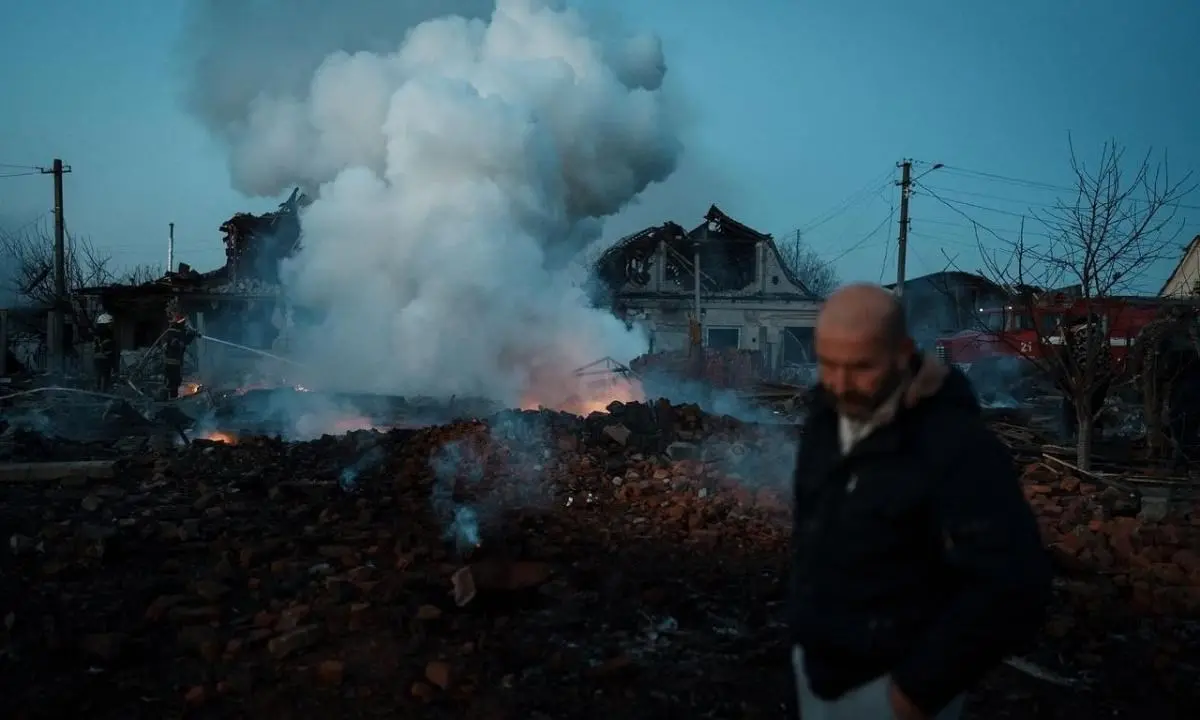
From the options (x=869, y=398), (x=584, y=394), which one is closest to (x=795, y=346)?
(x=584, y=394)

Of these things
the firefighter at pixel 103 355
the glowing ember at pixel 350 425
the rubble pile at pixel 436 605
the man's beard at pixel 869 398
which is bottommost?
the rubble pile at pixel 436 605

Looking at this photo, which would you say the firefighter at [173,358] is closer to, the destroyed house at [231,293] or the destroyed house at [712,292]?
the destroyed house at [231,293]

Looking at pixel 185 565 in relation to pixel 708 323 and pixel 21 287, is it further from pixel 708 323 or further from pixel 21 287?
pixel 21 287

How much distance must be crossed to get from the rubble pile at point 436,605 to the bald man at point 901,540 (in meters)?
2.01

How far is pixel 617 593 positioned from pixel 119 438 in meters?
9.53

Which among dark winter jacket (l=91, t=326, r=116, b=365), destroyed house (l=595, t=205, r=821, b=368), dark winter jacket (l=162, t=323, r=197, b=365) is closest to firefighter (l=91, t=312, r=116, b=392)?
dark winter jacket (l=91, t=326, r=116, b=365)

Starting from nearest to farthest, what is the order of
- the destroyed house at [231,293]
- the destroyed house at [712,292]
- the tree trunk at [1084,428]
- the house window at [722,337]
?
the tree trunk at [1084,428]
the destroyed house at [231,293]
the destroyed house at [712,292]
the house window at [722,337]

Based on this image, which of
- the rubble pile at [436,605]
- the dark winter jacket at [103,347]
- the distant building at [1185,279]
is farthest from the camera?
the dark winter jacket at [103,347]

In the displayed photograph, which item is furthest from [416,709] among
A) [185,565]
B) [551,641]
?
[185,565]

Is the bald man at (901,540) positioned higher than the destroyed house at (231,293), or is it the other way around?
the destroyed house at (231,293)

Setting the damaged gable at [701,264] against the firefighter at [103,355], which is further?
the damaged gable at [701,264]

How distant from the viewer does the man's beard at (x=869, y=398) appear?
5.87 feet

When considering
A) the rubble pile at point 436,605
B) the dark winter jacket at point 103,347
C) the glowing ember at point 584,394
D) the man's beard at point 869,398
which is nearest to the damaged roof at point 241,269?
the dark winter jacket at point 103,347

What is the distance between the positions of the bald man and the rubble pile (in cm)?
201
